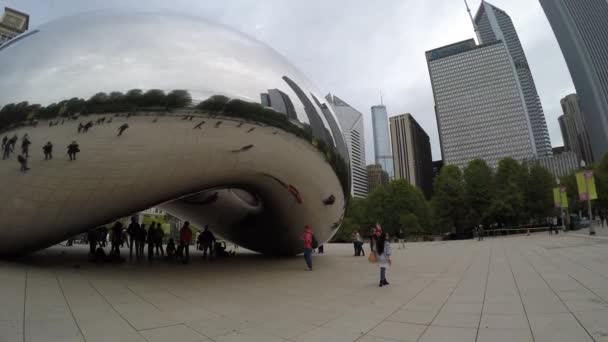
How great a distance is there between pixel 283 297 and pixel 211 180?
343cm

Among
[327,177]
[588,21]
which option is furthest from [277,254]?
[588,21]

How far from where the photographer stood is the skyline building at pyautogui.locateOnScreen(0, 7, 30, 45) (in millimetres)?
111750

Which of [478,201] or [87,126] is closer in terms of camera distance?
[87,126]

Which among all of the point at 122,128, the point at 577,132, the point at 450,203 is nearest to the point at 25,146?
the point at 122,128

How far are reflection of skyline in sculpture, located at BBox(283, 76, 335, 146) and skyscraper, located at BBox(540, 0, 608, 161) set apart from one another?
489ft

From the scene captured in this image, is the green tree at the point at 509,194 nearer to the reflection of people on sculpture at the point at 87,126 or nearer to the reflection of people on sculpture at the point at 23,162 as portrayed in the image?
the reflection of people on sculpture at the point at 87,126

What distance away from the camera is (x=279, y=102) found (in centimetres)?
696

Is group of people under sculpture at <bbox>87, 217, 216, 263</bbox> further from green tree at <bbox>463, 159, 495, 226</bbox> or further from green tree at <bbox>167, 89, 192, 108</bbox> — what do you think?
green tree at <bbox>463, 159, 495, 226</bbox>

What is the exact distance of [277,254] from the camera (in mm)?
12414

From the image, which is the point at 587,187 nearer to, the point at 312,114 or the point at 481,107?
the point at 312,114

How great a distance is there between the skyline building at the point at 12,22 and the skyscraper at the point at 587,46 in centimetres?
20044

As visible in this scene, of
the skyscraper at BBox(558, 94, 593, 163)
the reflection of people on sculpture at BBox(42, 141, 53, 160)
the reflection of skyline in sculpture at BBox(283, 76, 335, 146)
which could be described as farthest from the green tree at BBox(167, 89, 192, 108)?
the skyscraper at BBox(558, 94, 593, 163)

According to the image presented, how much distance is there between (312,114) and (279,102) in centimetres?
110

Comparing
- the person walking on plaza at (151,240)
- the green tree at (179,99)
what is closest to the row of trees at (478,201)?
the person walking on plaza at (151,240)
